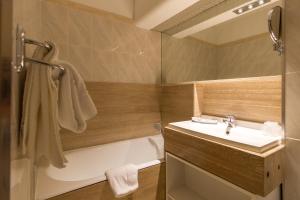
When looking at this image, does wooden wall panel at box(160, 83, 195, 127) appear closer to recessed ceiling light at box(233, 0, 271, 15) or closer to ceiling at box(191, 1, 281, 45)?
ceiling at box(191, 1, 281, 45)

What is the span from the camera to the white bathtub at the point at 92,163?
3.50ft

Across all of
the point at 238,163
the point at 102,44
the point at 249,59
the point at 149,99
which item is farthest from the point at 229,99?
the point at 102,44

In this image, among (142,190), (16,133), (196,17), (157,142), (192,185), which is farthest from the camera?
(157,142)

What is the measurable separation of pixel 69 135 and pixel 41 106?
2.95 ft

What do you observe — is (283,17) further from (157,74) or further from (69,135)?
(69,135)

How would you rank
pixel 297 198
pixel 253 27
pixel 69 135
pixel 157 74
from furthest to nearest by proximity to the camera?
pixel 157 74
pixel 69 135
pixel 253 27
pixel 297 198

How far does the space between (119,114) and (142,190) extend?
90 centimetres

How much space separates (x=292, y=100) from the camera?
84 centimetres

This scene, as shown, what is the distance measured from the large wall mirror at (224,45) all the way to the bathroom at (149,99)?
0.01 metres

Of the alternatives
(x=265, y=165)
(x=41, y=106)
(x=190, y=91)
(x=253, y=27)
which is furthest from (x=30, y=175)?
(x=253, y=27)

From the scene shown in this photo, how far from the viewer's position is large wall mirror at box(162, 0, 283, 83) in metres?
1.18

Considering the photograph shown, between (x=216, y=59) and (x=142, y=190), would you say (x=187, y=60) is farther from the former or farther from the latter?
(x=142, y=190)

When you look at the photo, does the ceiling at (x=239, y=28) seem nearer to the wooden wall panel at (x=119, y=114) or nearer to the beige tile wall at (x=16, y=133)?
the wooden wall panel at (x=119, y=114)

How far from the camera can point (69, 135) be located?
5.48 feet
